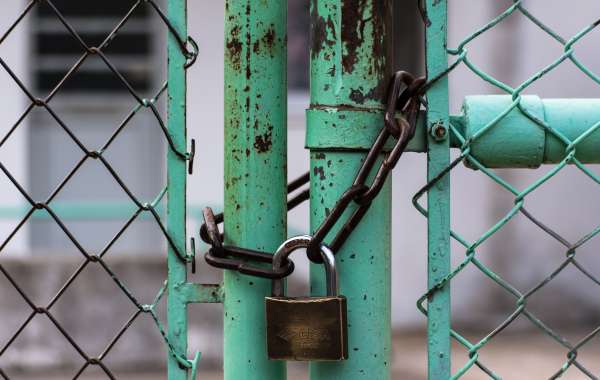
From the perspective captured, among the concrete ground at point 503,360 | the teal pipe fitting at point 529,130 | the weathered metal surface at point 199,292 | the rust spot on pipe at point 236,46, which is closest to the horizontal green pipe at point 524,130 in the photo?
the teal pipe fitting at point 529,130

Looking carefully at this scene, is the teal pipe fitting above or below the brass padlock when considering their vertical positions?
above

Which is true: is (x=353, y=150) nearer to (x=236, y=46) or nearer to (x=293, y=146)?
(x=236, y=46)

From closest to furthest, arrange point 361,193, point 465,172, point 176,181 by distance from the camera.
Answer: point 361,193
point 176,181
point 465,172

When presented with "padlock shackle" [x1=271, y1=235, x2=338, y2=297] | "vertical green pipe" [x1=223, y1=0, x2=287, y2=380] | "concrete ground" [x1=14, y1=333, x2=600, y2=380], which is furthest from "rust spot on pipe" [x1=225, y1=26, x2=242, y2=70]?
"concrete ground" [x1=14, y1=333, x2=600, y2=380]

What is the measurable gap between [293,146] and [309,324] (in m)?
5.43

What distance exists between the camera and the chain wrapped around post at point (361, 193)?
105 centimetres

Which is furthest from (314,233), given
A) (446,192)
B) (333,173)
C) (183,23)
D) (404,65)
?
(404,65)

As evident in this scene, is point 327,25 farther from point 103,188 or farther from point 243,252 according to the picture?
point 103,188

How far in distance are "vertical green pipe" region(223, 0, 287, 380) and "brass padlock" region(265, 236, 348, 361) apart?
0.07 metres

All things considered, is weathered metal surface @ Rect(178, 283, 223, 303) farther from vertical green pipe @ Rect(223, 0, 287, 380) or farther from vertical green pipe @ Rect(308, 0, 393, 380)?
vertical green pipe @ Rect(308, 0, 393, 380)

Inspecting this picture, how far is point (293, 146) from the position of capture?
6.47 m

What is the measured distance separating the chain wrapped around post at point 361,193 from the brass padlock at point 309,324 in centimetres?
3

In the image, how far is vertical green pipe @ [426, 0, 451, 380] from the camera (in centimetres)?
112

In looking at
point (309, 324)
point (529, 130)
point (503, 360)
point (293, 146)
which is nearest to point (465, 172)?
point (293, 146)
